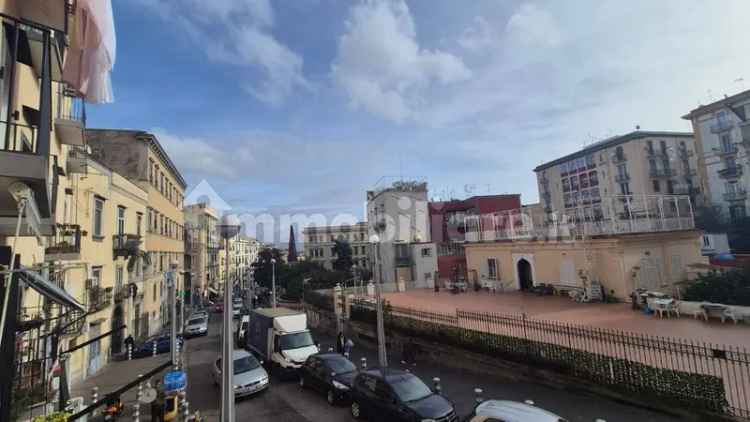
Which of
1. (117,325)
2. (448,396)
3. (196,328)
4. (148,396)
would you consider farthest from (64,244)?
(448,396)

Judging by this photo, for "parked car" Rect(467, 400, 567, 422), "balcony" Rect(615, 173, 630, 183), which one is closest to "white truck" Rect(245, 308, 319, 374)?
"parked car" Rect(467, 400, 567, 422)

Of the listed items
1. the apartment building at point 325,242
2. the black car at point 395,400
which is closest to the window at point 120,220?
the black car at point 395,400

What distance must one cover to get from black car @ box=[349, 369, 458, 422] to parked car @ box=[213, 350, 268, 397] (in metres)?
3.77

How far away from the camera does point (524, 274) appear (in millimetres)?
23688

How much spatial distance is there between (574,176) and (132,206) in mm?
56648

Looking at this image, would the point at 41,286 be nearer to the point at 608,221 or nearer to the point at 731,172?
the point at 608,221

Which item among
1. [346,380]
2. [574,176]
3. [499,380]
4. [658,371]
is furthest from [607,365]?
[574,176]

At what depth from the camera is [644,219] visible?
1892 centimetres

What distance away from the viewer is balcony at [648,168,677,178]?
46.9m

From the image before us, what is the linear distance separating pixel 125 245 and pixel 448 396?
19744 mm

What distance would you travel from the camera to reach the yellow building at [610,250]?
17.6 metres

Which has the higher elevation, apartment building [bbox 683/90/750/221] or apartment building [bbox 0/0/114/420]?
apartment building [bbox 683/90/750/221]

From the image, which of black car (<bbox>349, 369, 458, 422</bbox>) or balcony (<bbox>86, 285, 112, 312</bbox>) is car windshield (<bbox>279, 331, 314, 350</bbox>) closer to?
black car (<bbox>349, 369, 458, 422</bbox>)

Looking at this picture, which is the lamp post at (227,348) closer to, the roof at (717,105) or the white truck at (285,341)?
the white truck at (285,341)
